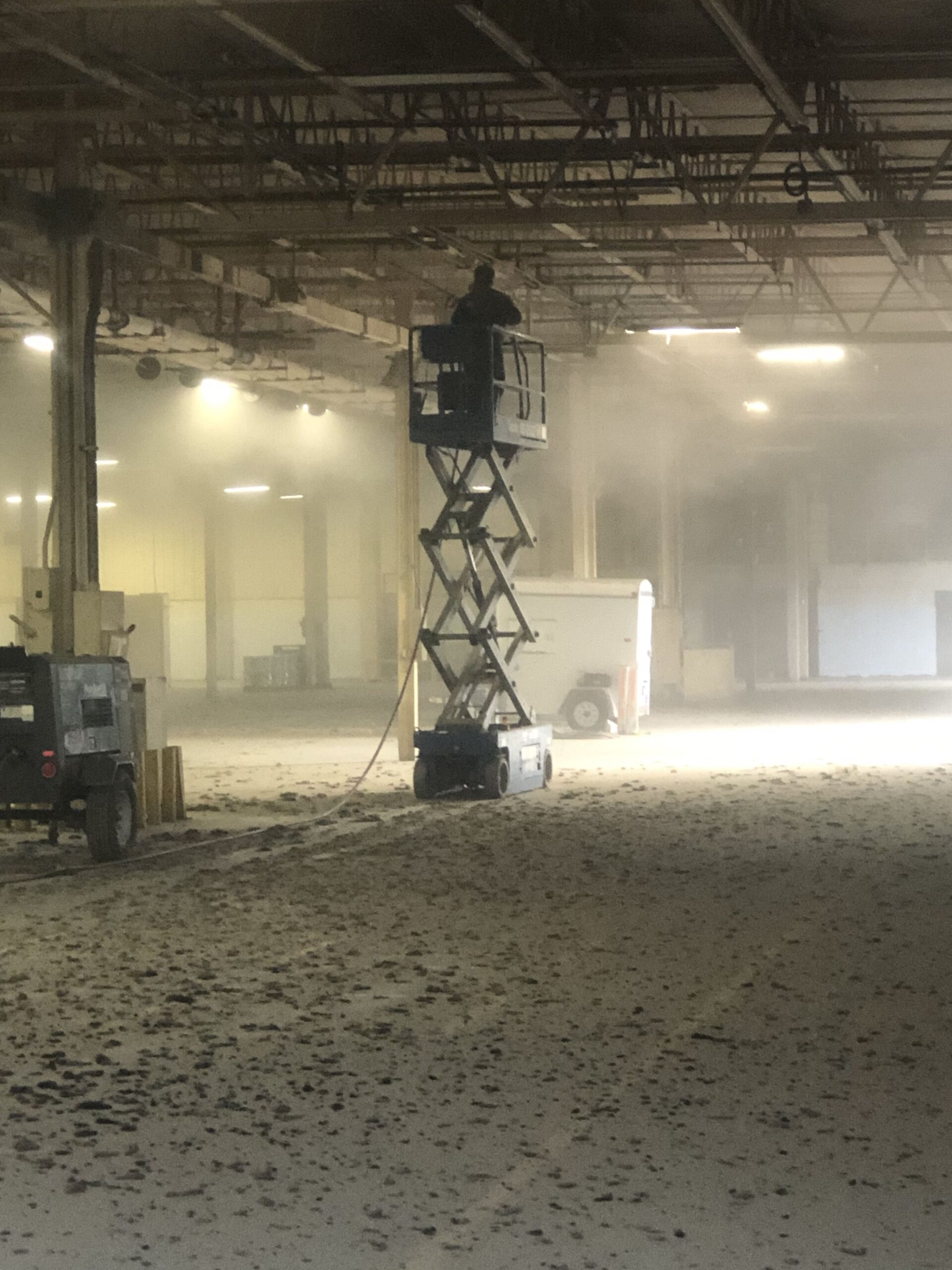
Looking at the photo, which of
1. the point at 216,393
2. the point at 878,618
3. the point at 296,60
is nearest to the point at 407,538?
the point at 296,60

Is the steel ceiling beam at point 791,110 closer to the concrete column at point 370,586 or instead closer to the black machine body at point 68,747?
the black machine body at point 68,747

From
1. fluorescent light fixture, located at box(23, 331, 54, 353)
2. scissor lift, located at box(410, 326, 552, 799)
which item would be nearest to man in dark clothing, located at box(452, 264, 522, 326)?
scissor lift, located at box(410, 326, 552, 799)

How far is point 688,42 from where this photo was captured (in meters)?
13.3

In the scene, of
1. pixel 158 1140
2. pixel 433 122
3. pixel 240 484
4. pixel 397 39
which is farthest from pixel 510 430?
pixel 240 484

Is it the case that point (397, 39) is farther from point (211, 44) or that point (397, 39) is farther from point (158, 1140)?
point (158, 1140)

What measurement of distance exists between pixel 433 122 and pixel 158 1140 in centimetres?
1068

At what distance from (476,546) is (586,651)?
28.9ft

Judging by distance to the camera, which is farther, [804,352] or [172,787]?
[804,352]

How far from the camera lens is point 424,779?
16938mm

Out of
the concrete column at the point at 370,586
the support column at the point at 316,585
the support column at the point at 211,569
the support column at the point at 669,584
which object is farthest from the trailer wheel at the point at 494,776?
the concrete column at the point at 370,586

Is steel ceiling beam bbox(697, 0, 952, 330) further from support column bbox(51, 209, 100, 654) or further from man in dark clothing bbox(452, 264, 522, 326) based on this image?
support column bbox(51, 209, 100, 654)

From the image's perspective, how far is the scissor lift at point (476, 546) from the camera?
16453mm

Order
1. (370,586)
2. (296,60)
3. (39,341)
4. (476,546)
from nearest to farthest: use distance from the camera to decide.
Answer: (296,60), (476,546), (39,341), (370,586)

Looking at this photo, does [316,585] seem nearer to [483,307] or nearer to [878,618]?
[878,618]
